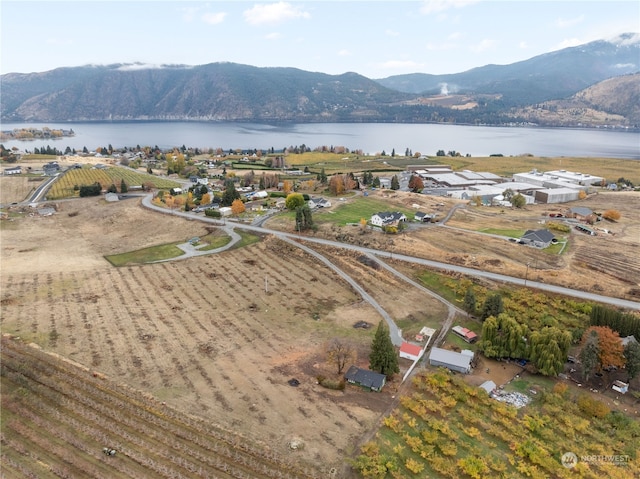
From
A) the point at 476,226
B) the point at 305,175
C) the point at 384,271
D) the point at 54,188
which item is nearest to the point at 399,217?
the point at 476,226

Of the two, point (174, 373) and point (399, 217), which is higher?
point (399, 217)

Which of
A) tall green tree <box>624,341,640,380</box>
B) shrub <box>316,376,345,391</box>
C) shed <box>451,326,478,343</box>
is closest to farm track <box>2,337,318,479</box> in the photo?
shrub <box>316,376,345,391</box>

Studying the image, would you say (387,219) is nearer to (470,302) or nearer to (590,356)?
(470,302)

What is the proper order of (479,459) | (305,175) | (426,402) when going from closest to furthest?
(479,459)
(426,402)
(305,175)

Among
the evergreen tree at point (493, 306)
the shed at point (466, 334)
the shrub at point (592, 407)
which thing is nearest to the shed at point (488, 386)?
the shrub at point (592, 407)

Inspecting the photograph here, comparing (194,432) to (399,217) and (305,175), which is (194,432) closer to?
(399,217)

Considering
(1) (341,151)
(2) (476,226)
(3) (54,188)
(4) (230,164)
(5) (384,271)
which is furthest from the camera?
(1) (341,151)

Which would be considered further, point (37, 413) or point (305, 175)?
point (305, 175)

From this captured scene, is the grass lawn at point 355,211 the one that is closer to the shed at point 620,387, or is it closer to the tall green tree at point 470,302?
the tall green tree at point 470,302
